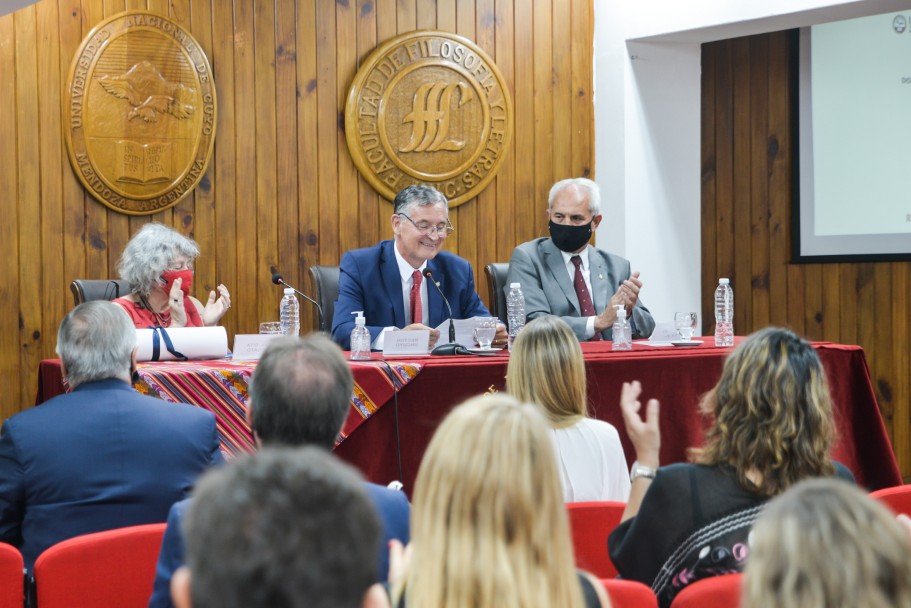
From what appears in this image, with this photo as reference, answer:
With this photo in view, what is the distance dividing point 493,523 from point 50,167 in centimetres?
369

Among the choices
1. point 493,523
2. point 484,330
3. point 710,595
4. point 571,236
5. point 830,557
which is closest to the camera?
point 830,557

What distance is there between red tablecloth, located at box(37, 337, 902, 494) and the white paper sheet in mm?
127

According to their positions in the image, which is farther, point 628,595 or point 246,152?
point 246,152

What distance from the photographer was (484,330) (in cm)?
351

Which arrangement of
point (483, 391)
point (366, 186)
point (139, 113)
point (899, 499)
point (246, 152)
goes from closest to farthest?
1. point (899, 499)
2. point (483, 391)
3. point (139, 113)
4. point (246, 152)
5. point (366, 186)

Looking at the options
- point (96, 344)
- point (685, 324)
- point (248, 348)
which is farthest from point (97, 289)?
point (685, 324)

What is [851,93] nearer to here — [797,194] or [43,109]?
[797,194]

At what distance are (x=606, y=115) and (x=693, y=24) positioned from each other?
0.66 meters

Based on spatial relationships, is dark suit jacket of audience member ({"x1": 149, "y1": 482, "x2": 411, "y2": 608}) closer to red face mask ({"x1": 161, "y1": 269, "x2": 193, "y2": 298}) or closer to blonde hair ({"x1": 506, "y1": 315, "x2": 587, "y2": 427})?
blonde hair ({"x1": 506, "y1": 315, "x2": 587, "y2": 427})

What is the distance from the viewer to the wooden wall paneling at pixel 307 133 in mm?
4871

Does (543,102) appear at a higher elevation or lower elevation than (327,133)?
higher

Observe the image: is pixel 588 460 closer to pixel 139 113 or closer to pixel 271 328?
pixel 271 328

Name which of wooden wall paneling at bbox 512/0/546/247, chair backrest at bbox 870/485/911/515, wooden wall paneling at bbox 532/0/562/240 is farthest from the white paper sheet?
wooden wall paneling at bbox 532/0/562/240

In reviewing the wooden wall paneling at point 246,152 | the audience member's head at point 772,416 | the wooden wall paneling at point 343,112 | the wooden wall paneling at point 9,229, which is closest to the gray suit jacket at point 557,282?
the wooden wall paneling at point 343,112
